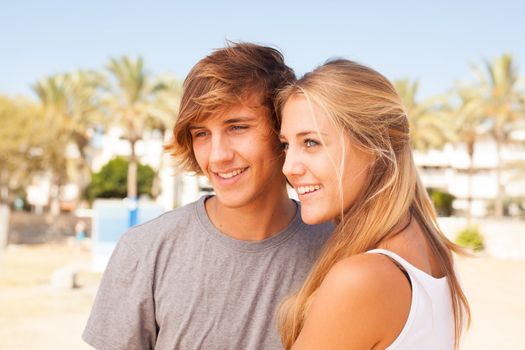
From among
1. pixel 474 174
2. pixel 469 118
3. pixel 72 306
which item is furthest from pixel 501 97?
pixel 474 174

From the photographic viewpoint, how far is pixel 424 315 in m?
1.93

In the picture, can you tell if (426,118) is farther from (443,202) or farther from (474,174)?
(474,174)

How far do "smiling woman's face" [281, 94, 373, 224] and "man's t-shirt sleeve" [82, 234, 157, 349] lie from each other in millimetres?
741

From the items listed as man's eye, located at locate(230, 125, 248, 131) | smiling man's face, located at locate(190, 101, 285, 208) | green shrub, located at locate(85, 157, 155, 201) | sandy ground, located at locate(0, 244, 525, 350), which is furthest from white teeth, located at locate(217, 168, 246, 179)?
green shrub, located at locate(85, 157, 155, 201)

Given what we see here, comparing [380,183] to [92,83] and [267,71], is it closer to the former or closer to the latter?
[267,71]

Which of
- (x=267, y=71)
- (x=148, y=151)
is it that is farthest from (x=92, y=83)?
(x=267, y=71)

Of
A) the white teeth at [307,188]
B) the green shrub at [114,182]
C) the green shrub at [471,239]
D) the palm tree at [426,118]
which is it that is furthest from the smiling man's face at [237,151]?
the green shrub at [114,182]

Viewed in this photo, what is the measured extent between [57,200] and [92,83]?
9410mm

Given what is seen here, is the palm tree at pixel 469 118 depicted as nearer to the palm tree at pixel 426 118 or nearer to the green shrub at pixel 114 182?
the palm tree at pixel 426 118

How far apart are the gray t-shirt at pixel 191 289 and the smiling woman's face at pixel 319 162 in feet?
1.44

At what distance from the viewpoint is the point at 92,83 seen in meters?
37.8

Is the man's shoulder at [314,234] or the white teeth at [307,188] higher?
the white teeth at [307,188]

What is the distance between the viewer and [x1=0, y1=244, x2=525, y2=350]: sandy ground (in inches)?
461

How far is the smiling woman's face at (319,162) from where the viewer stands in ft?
7.24
